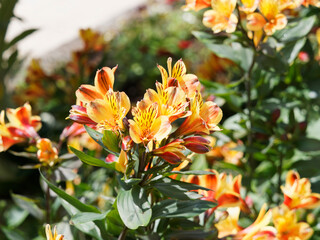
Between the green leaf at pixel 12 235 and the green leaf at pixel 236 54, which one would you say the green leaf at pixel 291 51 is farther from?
the green leaf at pixel 12 235

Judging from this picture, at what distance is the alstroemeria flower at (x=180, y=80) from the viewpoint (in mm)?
689

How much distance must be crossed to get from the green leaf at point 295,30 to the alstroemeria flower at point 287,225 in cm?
48

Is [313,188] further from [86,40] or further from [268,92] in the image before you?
[86,40]

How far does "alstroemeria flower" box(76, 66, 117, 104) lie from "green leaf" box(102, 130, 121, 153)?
0.07 m

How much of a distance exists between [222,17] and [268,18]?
11 centimetres

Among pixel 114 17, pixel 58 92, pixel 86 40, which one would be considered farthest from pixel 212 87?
pixel 114 17

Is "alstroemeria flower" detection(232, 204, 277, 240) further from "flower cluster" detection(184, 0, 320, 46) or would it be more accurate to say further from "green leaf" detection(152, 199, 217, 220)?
"flower cluster" detection(184, 0, 320, 46)

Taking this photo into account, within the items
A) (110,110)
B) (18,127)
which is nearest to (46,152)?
(18,127)

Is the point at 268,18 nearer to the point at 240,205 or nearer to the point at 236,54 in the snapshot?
the point at 236,54

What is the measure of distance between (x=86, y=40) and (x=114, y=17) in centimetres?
349

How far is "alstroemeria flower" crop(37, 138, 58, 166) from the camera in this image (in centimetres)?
95

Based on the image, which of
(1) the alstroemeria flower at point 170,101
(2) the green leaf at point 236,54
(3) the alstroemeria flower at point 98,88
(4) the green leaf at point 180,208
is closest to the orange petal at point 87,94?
(3) the alstroemeria flower at point 98,88

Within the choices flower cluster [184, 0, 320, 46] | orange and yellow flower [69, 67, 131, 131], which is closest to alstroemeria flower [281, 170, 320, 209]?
flower cluster [184, 0, 320, 46]

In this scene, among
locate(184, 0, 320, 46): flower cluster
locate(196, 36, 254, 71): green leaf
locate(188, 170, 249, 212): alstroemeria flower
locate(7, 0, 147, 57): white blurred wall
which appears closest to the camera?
locate(188, 170, 249, 212): alstroemeria flower
